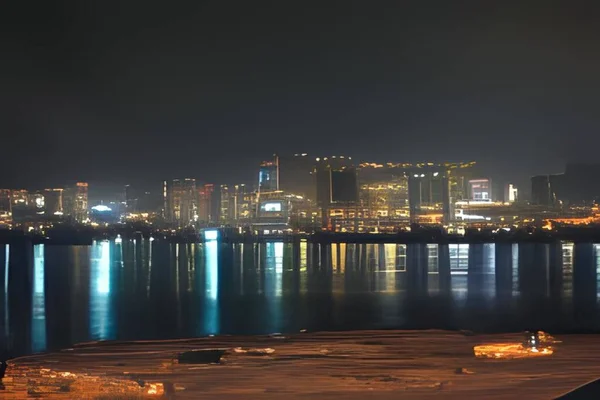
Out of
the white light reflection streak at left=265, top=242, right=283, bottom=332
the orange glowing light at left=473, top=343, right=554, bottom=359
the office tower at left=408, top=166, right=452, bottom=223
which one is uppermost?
the office tower at left=408, top=166, right=452, bottom=223

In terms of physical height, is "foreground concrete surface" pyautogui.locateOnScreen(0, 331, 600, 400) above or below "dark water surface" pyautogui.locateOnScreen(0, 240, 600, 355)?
above

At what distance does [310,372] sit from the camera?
12.4ft

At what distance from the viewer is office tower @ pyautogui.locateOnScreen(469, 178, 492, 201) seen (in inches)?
2394

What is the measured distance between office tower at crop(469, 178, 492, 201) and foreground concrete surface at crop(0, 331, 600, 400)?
57.8m

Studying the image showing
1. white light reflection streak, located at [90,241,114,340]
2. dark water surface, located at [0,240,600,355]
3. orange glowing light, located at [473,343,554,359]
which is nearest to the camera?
orange glowing light, located at [473,343,554,359]

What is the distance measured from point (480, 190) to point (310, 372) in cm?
5982

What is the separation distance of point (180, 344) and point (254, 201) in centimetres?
6573

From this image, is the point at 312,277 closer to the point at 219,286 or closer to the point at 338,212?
the point at 219,286

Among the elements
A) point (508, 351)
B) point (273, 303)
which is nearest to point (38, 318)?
point (273, 303)

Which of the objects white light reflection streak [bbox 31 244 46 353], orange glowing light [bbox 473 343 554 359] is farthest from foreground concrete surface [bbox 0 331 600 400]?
white light reflection streak [bbox 31 244 46 353]

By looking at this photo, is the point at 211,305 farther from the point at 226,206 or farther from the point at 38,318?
the point at 226,206

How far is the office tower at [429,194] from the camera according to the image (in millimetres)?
59719

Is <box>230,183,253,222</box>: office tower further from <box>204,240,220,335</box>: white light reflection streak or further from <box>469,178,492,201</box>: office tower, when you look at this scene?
<box>204,240,220,335</box>: white light reflection streak

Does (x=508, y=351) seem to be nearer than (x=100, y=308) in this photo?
Yes
